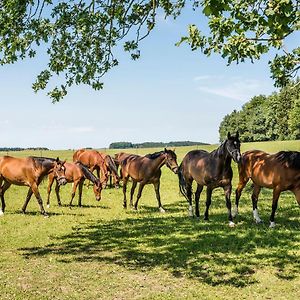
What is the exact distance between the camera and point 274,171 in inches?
539

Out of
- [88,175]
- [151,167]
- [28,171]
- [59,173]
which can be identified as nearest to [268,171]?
[151,167]

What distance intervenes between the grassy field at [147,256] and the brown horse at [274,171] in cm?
125

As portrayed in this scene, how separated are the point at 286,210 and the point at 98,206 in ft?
28.2

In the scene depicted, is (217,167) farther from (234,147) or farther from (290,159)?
(290,159)

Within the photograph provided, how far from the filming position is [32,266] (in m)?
9.62

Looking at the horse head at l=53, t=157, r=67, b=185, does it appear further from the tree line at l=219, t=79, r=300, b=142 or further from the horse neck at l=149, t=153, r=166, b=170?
the tree line at l=219, t=79, r=300, b=142

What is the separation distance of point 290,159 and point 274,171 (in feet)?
2.23

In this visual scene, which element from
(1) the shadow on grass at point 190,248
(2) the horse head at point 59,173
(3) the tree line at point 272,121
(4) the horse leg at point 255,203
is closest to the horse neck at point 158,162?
(1) the shadow on grass at point 190,248

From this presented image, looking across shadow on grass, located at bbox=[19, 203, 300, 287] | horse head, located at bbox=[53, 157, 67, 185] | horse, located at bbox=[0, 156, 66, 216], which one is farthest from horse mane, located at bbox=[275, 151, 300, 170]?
horse, located at bbox=[0, 156, 66, 216]

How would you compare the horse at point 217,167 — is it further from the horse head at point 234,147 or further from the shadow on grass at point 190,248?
the shadow on grass at point 190,248

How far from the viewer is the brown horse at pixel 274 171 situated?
13.2 metres

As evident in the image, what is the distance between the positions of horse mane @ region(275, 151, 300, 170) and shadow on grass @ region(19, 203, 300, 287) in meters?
2.06

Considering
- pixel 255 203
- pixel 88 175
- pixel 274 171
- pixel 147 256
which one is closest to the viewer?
pixel 147 256

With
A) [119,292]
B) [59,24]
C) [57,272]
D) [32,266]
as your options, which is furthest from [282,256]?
[59,24]
